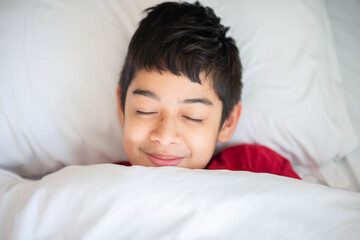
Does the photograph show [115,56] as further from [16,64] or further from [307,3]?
[307,3]

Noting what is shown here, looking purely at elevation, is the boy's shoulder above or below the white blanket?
below

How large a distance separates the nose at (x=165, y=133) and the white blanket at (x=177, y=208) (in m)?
0.14

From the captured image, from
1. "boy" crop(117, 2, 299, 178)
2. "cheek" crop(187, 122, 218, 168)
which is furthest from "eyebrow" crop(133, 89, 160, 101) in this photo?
"cheek" crop(187, 122, 218, 168)

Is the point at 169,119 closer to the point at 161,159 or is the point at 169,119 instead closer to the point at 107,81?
the point at 161,159

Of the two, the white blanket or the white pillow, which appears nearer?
the white blanket

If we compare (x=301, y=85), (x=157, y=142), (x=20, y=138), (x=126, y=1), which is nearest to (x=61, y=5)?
(x=126, y=1)

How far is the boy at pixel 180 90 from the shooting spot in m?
0.88

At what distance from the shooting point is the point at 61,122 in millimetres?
1054

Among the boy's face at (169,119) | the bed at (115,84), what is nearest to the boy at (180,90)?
the boy's face at (169,119)

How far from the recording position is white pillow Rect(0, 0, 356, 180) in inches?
40.9

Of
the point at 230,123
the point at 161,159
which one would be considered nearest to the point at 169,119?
the point at 161,159

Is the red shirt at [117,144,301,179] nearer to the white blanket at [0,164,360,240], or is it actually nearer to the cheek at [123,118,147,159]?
the cheek at [123,118,147,159]

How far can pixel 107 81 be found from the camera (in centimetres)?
110

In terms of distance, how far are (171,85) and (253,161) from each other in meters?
0.41
